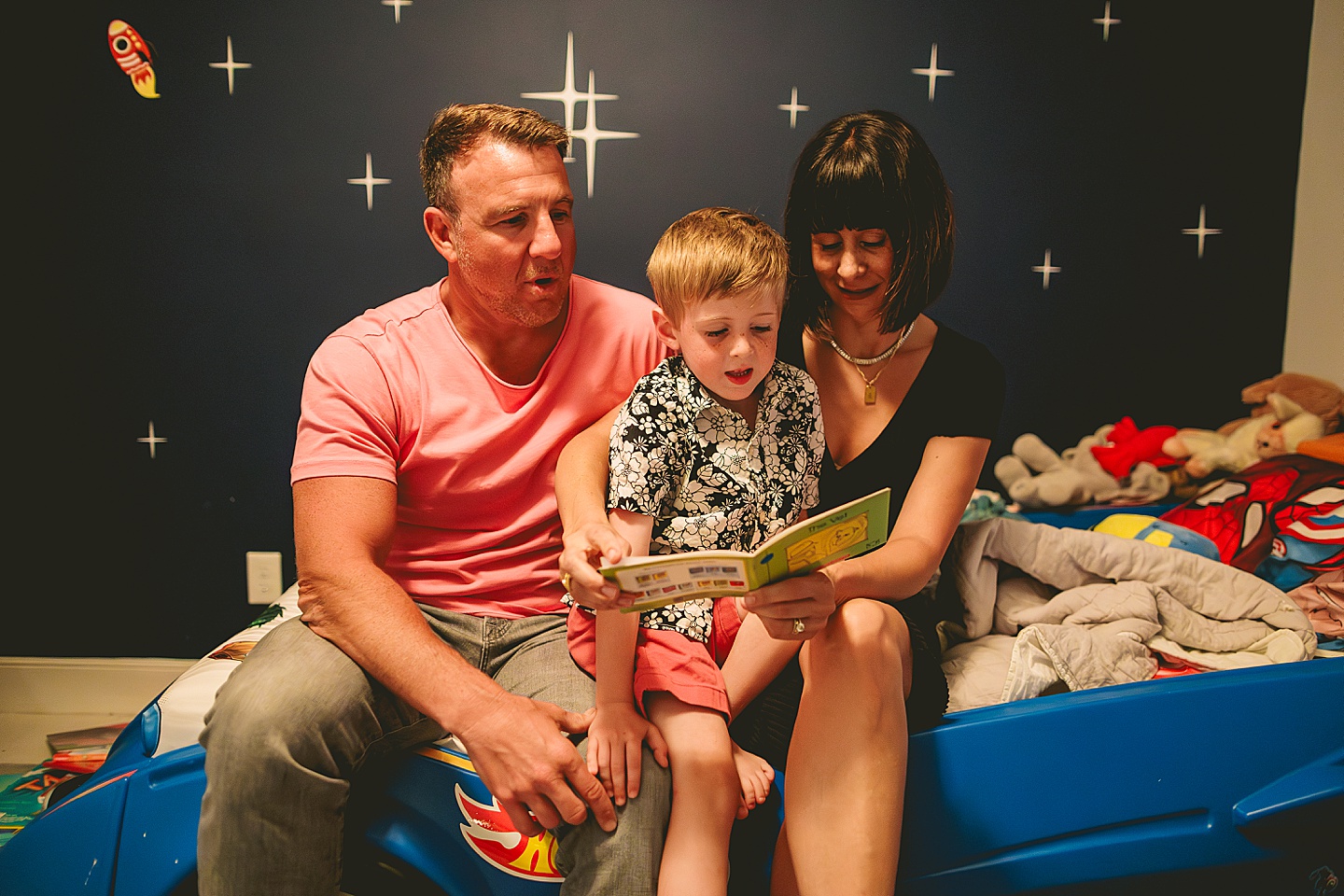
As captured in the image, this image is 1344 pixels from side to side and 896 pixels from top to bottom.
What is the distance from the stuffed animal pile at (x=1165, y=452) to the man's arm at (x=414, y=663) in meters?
1.44

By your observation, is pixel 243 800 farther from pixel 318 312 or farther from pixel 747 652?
pixel 318 312

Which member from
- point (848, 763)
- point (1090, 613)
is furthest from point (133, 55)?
point (1090, 613)

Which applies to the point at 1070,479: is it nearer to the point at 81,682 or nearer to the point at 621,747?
the point at 621,747

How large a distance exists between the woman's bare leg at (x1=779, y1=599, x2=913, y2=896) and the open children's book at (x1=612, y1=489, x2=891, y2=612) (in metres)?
0.16

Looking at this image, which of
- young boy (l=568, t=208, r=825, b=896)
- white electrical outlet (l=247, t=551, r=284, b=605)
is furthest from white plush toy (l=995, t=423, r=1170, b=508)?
white electrical outlet (l=247, t=551, r=284, b=605)

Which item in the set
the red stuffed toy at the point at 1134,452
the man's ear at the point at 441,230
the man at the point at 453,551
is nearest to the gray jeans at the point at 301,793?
the man at the point at 453,551

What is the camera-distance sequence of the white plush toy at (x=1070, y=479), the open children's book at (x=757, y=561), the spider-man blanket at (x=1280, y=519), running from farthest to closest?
the white plush toy at (x=1070, y=479) → the spider-man blanket at (x=1280, y=519) → the open children's book at (x=757, y=561)

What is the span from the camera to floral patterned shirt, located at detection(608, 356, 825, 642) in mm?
1262

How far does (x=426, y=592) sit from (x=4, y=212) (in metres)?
1.58

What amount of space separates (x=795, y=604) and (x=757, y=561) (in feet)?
0.55

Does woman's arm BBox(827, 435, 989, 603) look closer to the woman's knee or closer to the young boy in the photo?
the woman's knee

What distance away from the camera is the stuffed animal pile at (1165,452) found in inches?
79.7

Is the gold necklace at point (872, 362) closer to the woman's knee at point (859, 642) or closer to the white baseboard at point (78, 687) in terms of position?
the woman's knee at point (859, 642)

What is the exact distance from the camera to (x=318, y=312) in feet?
7.16
